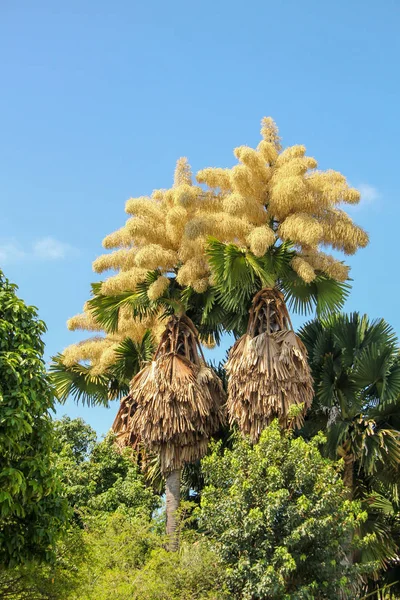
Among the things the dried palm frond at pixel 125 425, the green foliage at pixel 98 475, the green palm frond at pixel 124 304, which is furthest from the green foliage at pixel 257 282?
the green foliage at pixel 98 475

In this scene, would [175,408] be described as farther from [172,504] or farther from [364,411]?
[364,411]

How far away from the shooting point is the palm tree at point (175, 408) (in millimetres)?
15734

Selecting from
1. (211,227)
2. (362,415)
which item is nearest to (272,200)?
(211,227)

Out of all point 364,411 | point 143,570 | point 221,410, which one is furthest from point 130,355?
point 143,570

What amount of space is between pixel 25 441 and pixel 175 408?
5.43 metres

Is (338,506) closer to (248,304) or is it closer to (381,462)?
(381,462)

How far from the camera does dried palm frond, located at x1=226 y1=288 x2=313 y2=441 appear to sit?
1500 cm

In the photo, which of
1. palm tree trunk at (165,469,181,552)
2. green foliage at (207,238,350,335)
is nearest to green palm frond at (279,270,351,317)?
green foliage at (207,238,350,335)

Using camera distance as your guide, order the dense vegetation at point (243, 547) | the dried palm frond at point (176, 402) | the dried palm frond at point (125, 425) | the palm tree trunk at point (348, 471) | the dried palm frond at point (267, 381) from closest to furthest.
→ the dense vegetation at point (243, 547) → the dried palm frond at point (267, 381) → the dried palm frond at point (176, 402) → the palm tree trunk at point (348, 471) → the dried palm frond at point (125, 425)

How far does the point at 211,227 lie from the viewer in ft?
54.5

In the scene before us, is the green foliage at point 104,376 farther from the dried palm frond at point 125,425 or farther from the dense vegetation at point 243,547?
the dense vegetation at point 243,547

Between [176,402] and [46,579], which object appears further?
[176,402]

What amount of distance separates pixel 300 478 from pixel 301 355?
2.76 m

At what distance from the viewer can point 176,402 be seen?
15797mm
